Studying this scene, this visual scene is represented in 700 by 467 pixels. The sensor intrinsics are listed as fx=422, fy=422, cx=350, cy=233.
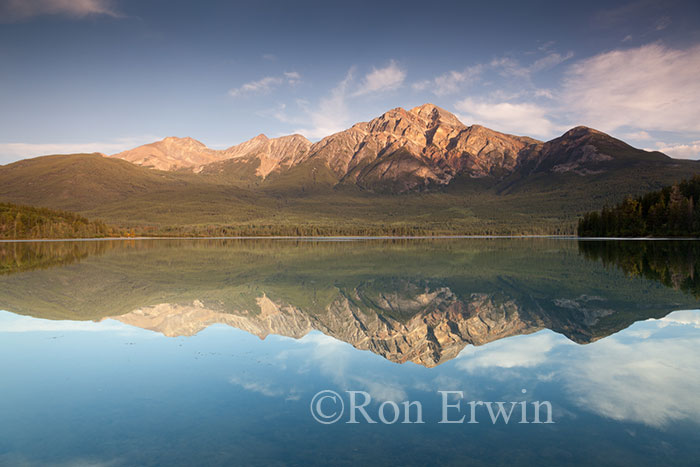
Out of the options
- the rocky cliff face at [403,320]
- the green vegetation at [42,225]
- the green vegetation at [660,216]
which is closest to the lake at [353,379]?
the rocky cliff face at [403,320]

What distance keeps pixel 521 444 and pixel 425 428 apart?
161 centimetres

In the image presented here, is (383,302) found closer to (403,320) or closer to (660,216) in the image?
(403,320)

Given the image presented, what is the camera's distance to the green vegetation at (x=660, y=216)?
83625 millimetres

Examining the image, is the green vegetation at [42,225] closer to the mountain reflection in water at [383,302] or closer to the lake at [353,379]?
the mountain reflection in water at [383,302]

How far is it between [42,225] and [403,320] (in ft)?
480

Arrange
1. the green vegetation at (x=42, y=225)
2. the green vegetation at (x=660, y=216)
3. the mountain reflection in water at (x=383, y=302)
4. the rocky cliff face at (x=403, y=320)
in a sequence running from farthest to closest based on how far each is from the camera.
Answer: the green vegetation at (x=42, y=225) < the green vegetation at (x=660, y=216) < the mountain reflection in water at (x=383, y=302) < the rocky cliff face at (x=403, y=320)

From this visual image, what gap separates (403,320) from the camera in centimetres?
1683

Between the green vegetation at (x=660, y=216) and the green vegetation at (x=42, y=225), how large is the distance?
153 meters

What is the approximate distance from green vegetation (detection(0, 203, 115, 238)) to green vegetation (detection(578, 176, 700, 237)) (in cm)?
15296

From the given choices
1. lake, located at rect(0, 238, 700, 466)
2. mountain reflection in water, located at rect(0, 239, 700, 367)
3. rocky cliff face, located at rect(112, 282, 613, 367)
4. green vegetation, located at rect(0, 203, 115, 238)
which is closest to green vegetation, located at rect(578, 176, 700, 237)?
mountain reflection in water, located at rect(0, 239, 700, 367)

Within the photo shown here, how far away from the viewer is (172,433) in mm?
7473

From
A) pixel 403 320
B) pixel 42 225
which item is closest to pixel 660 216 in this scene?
pixel 403 320

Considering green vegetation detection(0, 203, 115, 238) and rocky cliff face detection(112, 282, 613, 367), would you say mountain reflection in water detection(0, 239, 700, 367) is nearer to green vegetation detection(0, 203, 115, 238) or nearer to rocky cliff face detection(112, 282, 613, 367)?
rocky cliff face detection(112, 282, 613, 367)

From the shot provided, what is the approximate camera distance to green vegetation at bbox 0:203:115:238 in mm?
120325
